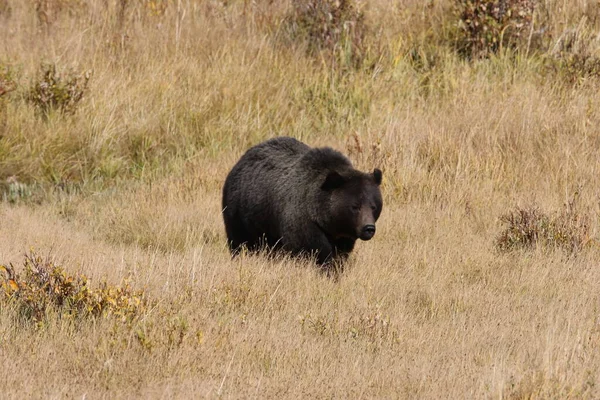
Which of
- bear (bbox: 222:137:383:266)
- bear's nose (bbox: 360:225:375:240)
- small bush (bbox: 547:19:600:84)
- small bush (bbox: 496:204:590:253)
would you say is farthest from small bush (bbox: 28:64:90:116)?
small bush (bbox: 547:19:600:84)

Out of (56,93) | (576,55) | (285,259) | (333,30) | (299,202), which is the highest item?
(576,55)

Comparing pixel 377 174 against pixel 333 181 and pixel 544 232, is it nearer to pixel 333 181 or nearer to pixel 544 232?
pixel 333 181

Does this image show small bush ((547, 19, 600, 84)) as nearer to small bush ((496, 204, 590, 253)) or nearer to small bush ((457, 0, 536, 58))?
small bush ((457, 0, 536, 58))

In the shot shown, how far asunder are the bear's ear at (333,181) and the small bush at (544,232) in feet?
5.88

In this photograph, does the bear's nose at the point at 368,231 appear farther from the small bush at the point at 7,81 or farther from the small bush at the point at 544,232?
the small bush at the point at 7,81

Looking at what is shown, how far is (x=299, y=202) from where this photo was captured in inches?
305

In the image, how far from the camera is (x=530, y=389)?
4.88 metres

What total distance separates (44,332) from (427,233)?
170 inches

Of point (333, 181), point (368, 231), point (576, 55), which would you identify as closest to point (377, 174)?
point (333, 181)

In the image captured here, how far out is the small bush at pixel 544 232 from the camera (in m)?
8.20

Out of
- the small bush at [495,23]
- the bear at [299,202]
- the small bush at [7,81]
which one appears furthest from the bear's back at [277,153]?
the small bush at [495,23]

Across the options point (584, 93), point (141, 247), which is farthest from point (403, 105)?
point (141, 247)

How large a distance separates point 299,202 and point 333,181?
405 millimetres

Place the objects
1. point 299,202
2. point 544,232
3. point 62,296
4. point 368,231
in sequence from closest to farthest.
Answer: point 62,296
point 368,231
point 299,202
point 544,232
